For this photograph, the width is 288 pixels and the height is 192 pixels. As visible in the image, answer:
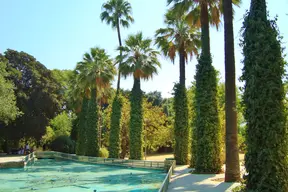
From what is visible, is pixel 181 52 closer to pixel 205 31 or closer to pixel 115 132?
pixel 205 31

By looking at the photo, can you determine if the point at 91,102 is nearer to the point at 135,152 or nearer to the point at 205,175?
the point at 135,152

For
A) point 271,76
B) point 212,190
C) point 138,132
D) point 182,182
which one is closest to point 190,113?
point 138,132

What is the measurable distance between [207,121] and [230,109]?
3.25 meters

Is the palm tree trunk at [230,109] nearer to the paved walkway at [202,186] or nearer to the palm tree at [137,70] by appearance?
the paved walkway at [202,186]

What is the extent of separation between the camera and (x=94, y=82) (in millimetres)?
28016

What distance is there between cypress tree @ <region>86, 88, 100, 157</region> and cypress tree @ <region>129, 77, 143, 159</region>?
5.21m

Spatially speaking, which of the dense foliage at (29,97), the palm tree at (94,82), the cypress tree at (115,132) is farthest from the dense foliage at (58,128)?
the cypress tree at (115,132)

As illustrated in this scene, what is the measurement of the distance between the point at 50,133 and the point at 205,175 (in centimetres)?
2937

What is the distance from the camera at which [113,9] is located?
102 ft

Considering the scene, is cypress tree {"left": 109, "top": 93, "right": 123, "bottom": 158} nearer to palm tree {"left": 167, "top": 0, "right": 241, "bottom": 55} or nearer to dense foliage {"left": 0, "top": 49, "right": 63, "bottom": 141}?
palm tree {"left": 167, "top": 0, "right": 241, "bottom": 55}

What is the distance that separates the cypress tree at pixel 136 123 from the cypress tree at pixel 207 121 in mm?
9100

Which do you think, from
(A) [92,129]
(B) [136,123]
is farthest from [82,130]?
(B) [136,123]

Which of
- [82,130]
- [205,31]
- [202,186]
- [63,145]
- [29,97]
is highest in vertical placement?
[205,31]

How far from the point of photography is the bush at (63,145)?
119 feet
